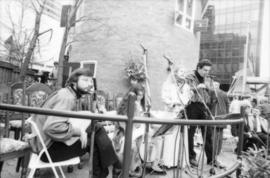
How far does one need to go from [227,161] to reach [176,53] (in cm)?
762

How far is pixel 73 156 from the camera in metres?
2.67

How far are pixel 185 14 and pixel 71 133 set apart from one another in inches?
472

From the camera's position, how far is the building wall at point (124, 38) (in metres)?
11.5

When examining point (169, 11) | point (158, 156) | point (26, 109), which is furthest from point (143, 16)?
point (26, 109)

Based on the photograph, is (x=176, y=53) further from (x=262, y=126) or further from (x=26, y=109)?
(x=26, y=109)

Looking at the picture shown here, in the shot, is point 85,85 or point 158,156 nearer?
point 85,85

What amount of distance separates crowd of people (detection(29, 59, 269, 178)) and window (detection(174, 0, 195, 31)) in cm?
790

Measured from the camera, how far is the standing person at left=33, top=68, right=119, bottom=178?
98.7 inches

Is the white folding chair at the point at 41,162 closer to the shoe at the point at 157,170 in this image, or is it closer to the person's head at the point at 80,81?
the person's head at the point at 80,81

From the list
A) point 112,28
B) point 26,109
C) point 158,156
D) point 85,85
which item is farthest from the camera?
point 112,28

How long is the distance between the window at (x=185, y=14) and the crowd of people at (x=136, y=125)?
7899mm

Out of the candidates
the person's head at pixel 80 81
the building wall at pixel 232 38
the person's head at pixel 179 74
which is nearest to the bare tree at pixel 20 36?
the person's head at pixel 179 74

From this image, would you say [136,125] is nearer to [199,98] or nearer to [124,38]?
[199,98]

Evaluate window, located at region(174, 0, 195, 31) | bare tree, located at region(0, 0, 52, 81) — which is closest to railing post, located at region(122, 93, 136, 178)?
bare tree, located at region(0, 0, 52, 81)
